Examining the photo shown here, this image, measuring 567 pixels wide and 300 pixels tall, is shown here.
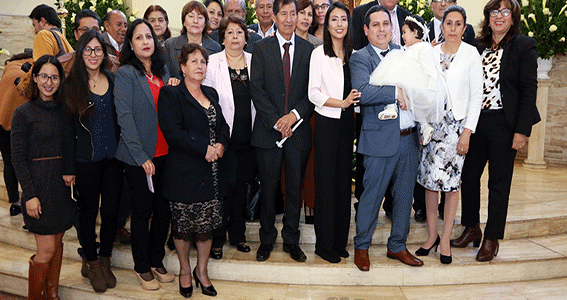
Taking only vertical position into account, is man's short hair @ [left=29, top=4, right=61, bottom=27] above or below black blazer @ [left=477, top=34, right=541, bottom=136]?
above

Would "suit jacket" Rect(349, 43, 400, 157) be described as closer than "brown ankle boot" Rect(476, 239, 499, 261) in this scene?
Yes

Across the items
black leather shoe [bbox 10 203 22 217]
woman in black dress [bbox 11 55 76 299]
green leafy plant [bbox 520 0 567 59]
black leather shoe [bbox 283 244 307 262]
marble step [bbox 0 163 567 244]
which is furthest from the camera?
green leafy plant [bbox 520 0 567 59]

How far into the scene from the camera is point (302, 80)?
3033 mm

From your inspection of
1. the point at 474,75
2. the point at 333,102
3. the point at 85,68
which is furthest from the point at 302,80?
the point at 85,68

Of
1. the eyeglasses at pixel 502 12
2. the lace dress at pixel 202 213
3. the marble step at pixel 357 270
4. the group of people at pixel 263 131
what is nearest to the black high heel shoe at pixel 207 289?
the group of people at pixel 263 131

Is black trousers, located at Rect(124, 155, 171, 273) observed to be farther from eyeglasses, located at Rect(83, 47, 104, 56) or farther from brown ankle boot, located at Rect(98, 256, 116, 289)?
eyeglasses, located at Rect(83, 47, 104, 56)

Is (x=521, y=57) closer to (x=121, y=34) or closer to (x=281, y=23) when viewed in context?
(x=281, y=23)

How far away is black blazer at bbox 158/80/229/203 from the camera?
265cm

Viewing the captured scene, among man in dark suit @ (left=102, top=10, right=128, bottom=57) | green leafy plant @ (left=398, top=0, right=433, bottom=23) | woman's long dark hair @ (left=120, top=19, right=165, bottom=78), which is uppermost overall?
green leafy plant @ (left=398, top=0, right=433, bottom=23)

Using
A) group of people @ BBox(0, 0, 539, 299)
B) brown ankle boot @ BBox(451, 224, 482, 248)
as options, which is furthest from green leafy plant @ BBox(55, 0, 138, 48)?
brown ankle boot @ BBox(451, 224, 482, 248)

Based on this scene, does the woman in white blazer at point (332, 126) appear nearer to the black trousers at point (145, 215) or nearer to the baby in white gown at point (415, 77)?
the baby in white gown at point (415, 77)

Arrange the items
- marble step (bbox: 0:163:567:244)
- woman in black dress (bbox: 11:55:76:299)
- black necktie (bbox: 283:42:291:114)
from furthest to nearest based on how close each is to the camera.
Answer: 1. marble step (bbox: 0:163:567:244)
2. black necktie (bbox: 283:42:291:114)
3. woman in black dress (bbox: 11:55:76:299)

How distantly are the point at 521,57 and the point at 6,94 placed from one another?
410 centimetres

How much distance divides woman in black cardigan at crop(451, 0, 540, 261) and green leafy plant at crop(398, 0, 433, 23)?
198cm
